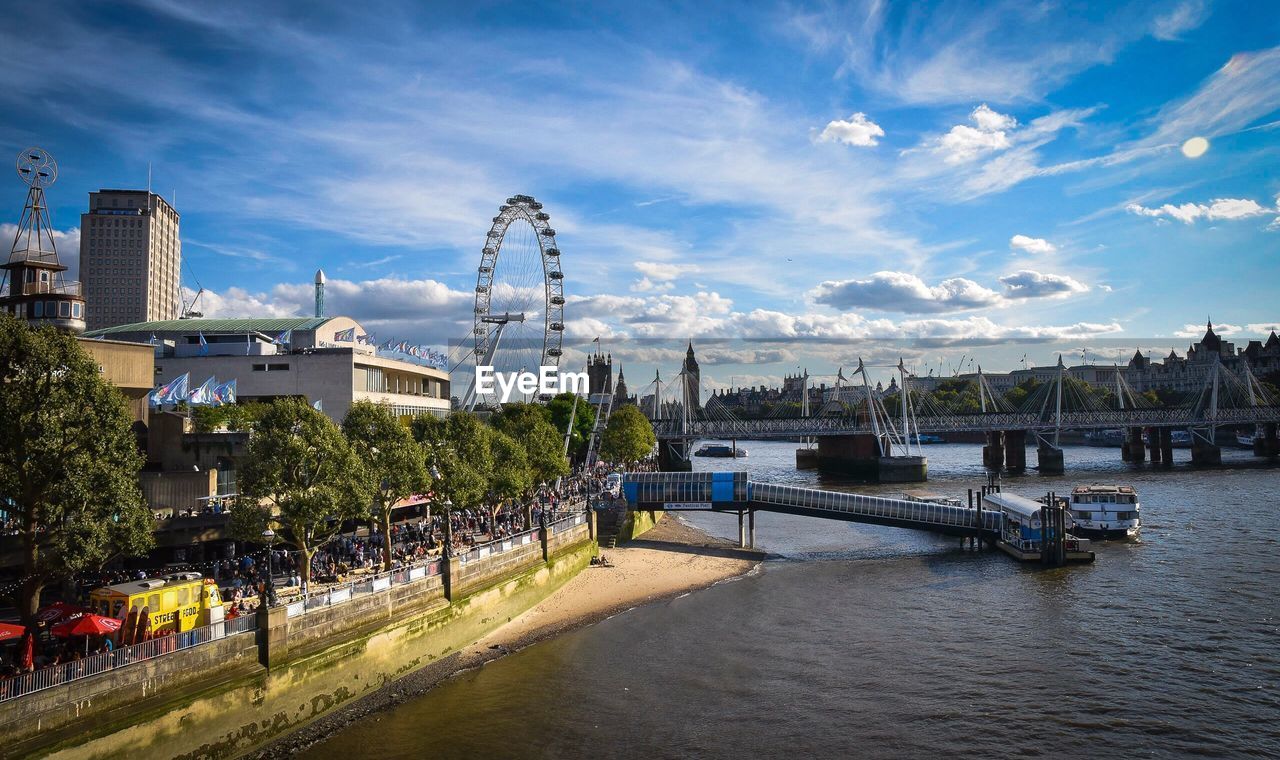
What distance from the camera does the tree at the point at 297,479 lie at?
32.3m

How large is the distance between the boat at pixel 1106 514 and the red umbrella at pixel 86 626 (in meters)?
62.1

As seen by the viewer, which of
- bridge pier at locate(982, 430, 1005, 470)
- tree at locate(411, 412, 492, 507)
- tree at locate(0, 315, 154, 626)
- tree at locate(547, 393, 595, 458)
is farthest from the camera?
bridge pier at locate(982, 430, 1005, 470)

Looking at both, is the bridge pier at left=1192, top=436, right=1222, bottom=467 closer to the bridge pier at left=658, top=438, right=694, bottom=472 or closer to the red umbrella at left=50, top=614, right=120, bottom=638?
the bridge pier at left=658, top=438, right=694, bottom=472

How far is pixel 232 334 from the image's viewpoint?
77.5 m

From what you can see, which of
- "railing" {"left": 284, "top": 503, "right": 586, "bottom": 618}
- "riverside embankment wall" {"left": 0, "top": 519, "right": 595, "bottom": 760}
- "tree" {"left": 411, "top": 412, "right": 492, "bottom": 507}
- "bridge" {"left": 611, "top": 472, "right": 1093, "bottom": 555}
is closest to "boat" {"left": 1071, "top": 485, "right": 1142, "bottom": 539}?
"bridge" {"left": 611, "top": 472, "right": 1093, "bottom": 555}

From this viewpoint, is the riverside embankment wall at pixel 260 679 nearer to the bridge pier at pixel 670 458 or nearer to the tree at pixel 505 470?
the tree at pixel 505 470

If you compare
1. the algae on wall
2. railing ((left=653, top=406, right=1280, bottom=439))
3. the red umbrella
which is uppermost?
railing ((left=653, top=406, right=1280, bottom=439))

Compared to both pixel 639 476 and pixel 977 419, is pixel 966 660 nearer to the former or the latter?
pixel 639 476

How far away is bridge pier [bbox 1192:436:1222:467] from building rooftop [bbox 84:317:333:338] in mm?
129908

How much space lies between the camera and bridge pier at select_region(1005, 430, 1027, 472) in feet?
435

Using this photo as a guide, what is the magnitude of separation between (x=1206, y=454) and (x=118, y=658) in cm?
15093

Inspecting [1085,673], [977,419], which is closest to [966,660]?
[1085,673]

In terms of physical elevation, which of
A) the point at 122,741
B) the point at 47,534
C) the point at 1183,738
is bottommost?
the point at 1183,738

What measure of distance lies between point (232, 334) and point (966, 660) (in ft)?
223
